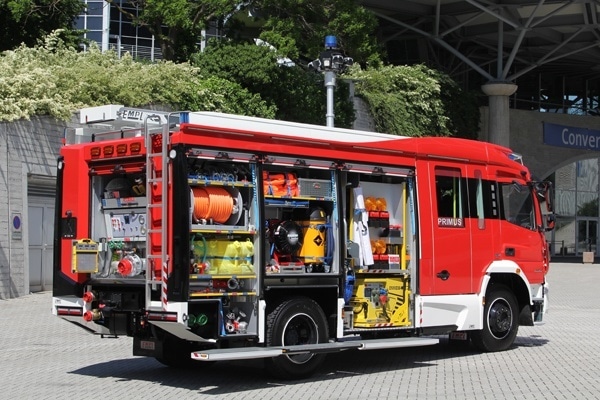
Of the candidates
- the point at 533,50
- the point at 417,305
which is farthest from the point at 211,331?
the point at 533,50

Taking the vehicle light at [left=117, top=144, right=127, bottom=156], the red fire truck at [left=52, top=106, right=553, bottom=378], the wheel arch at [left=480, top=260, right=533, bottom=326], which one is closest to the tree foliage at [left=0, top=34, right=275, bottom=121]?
the red fire truck at [left=52, top=106, right=553, bottom=378]

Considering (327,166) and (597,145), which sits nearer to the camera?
(327,166)

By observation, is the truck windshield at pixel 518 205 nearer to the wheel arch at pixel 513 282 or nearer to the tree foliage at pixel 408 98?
the wheel arch at pixel 513 282

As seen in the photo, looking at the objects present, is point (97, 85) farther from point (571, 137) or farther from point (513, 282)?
point (571, 137)

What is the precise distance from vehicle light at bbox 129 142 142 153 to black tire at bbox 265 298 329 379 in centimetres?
233

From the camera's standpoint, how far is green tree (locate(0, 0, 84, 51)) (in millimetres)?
27938

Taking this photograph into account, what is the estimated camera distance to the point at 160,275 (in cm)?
1097

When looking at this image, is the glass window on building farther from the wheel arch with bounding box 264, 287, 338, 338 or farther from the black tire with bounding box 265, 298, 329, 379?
the black tire with bounding box 265, 298, 329, 379

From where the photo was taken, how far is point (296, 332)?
1195 centimetres

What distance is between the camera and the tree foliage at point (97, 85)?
22.4 meters

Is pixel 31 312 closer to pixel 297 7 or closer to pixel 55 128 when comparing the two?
pixel 55 128

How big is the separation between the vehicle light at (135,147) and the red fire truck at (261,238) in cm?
2

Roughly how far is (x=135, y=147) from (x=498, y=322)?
6153 mm

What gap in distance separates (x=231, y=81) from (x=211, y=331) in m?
17.8
